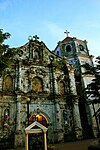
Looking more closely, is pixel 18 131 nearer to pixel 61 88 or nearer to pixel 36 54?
pixel 61 88

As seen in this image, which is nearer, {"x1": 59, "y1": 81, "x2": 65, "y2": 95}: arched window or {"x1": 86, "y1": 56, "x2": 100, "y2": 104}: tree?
{"x1": 86, "y1": 56, "x2": 100, "y2": 104}: tree

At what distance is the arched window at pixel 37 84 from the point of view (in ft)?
67.5

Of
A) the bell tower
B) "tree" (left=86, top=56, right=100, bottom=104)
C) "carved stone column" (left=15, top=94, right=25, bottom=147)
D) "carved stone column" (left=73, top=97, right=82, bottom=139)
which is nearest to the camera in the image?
"tree" (left=86, top=56, right=100, bottom=104)

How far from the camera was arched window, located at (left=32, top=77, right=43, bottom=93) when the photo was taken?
20562mm

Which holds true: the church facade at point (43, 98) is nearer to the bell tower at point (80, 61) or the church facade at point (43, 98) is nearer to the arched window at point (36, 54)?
the arched window at point (36, 54)

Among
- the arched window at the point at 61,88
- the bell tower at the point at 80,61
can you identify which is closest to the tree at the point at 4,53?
the arched window at the point at 61,88

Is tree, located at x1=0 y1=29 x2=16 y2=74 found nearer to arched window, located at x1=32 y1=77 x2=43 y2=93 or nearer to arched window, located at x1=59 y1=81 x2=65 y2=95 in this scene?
arched window, located at x1=32 y1=77 x2=43 y2=93

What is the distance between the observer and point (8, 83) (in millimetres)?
19750

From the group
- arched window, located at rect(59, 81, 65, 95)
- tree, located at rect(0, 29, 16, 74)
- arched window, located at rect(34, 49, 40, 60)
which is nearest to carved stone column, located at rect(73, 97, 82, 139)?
arched window, located at rect(59, 81, 65, 95)

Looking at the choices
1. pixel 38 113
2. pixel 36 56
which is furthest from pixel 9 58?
pixel 36 56

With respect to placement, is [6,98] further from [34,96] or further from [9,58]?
[9,58]

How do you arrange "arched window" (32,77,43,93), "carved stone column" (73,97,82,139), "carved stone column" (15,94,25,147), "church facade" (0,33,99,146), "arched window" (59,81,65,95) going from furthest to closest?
"arched window" (59,81,65,95)
"arched window" (32,77,43,93)
"carved stone column" (73,97,82,139)
"church facade" (0,33,99,146)
"carved stone column" (15,94,25,147)

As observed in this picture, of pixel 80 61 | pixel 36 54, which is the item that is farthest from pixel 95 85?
pixel 80 61

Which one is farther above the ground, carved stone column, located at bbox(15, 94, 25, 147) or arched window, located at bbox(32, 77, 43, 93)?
arched window, located at bbox(32, 77, 43, 93)
